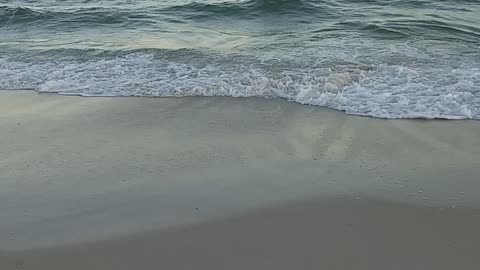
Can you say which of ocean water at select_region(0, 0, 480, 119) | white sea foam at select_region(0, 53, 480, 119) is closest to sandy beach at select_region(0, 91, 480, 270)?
white sea foam at select_region(0, 53, 480, 119)

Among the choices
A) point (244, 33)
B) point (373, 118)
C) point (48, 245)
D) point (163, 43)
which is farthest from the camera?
Result: point (244, 33)

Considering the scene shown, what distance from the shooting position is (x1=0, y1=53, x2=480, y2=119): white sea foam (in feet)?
19.0

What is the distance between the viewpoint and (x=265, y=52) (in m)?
8.29

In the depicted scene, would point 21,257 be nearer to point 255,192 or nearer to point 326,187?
point 255,192

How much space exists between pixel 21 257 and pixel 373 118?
12.2ft

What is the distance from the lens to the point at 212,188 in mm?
4137

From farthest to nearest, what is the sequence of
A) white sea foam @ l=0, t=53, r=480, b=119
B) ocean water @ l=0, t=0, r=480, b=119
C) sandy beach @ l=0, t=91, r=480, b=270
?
1. ocean water @ l=0, t=0, r=480, b=119
2. white sea foam @ l=0, t=53, r=480, b=119
3. sandy beach @ l=0, t=91, r=480, b=270

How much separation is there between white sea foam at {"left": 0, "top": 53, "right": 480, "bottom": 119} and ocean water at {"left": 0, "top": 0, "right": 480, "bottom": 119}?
0.02m

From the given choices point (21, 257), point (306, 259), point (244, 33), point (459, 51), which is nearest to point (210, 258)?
point (306, 259)

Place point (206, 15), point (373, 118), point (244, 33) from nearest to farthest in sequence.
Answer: point (373, 118) → point (244, 33) → point (206, 15)

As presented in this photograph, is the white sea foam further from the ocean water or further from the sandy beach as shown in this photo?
the sandy beach

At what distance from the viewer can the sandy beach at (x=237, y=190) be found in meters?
3.28

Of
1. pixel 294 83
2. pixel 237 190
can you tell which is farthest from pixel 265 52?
pixel 237 190

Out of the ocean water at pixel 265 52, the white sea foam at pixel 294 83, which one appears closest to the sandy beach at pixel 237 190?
the white sea foam at pixel 294 83
